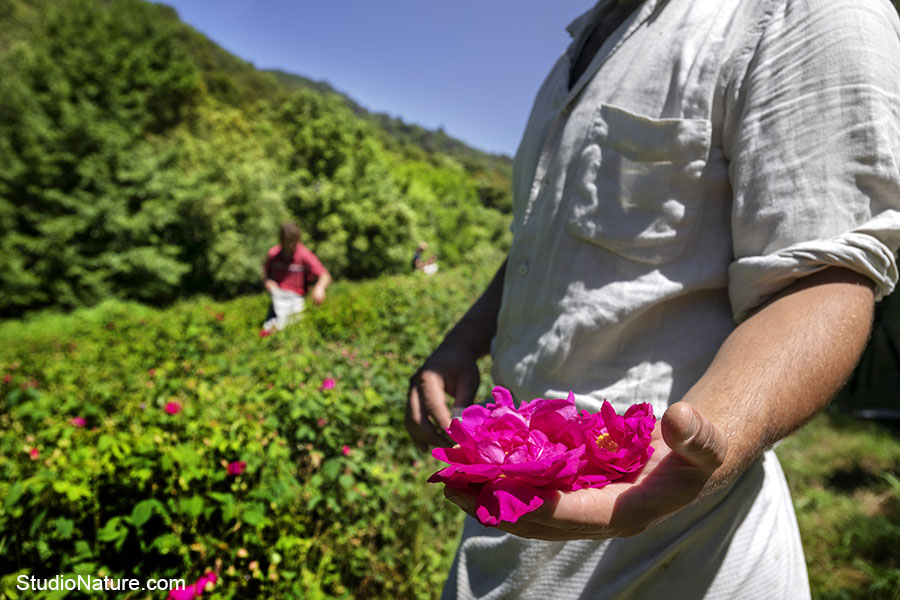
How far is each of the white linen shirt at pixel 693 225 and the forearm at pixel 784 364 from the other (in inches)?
1.7

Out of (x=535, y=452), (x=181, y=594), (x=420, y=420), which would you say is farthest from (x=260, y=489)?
(x=535, y=452)

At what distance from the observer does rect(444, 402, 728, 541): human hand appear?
1.85ft

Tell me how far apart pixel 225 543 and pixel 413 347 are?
3336mm

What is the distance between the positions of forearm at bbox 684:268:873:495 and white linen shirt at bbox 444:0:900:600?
42 mm

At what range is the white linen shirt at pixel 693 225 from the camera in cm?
75

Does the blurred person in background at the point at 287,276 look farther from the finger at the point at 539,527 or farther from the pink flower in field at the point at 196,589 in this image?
the finger at the point at 539,527

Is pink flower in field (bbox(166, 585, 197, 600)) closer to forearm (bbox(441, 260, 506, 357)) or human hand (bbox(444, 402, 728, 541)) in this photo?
forearm (bbox(441, 260, 506, 357))

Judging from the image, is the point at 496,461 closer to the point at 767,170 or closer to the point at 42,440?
the point at 767,170

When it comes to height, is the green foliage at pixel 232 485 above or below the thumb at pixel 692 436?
below

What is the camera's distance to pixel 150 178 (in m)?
21.7

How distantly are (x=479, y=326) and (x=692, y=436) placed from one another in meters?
0.95

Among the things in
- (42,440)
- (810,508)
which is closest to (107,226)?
(42,440)

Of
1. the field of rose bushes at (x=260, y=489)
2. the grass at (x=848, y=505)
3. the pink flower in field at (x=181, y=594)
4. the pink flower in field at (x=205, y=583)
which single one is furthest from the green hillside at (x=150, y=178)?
the pink flower in field at (x=181, y=594)

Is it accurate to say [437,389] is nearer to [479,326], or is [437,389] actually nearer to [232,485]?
[479,326]
